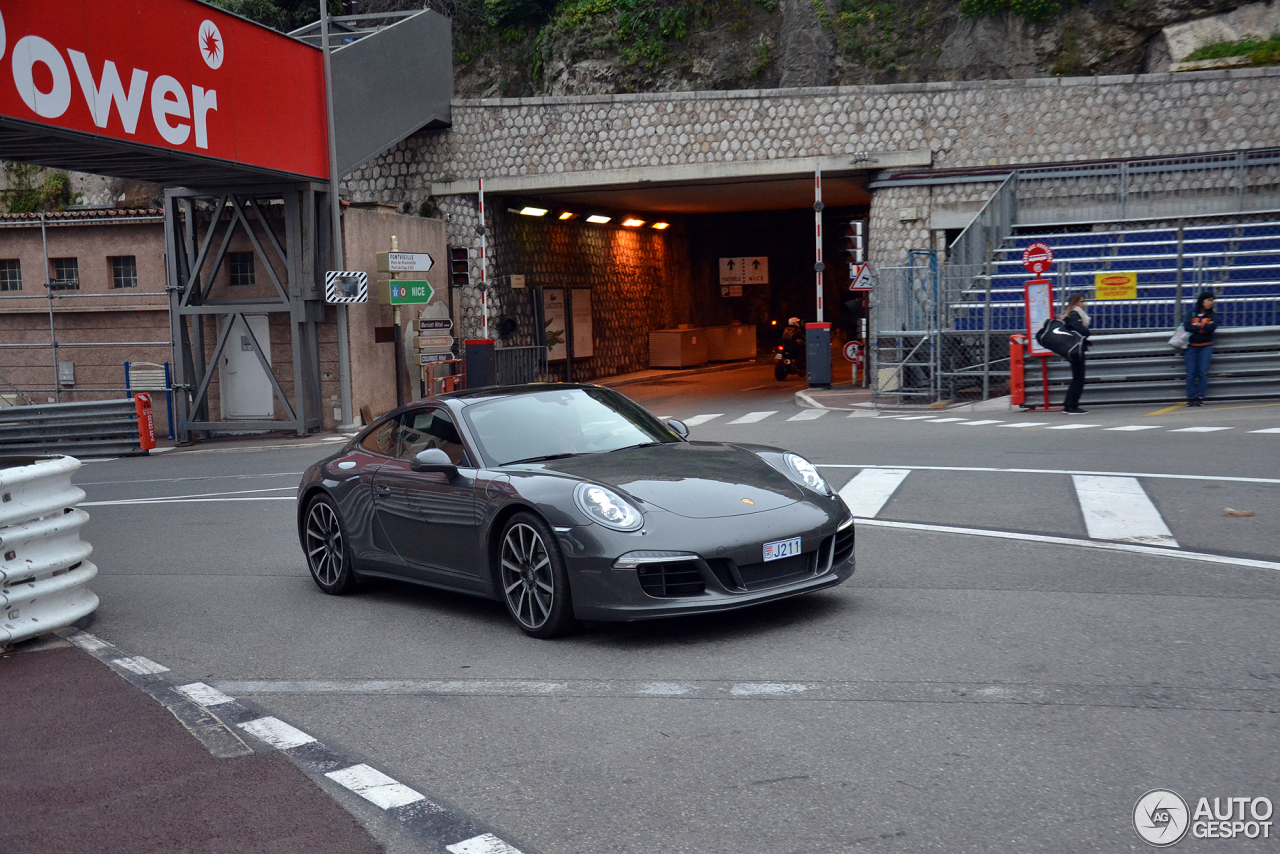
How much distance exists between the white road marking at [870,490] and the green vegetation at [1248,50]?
22.0 m

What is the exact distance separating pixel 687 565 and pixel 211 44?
1707 centimetres

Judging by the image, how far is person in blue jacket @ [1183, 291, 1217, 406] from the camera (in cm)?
1912

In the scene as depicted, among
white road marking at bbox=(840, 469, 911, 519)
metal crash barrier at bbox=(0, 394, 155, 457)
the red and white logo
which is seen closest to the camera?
white road marking at bbox=(840, 469, 911, 519)

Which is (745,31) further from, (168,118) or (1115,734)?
(1115,734)

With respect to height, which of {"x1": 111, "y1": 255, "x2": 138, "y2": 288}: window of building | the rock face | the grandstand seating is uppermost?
the rock face

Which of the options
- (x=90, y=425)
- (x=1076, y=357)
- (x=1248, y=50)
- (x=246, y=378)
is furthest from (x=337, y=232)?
(x=1248, y=50)

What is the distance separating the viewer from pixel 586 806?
13.9 feet

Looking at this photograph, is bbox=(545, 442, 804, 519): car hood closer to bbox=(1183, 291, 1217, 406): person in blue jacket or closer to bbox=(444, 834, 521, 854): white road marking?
bbox=(444, 834, 521, 854): white road marking

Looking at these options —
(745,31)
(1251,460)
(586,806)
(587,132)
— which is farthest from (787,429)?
(745,31)

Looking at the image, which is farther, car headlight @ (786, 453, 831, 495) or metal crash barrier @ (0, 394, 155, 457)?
metal crash barrier @ (0, 394, 155, 457)

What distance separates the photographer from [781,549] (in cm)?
639

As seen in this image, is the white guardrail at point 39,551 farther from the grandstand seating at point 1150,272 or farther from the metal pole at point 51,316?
the metal pole at point 51,316

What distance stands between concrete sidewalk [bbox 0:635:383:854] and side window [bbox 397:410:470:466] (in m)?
2.23

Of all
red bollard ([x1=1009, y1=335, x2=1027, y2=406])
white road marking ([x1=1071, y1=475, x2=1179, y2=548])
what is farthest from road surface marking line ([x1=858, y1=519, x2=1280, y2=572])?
red bollard ([x1=1009, y1=335, x2=1027, y2=406])
